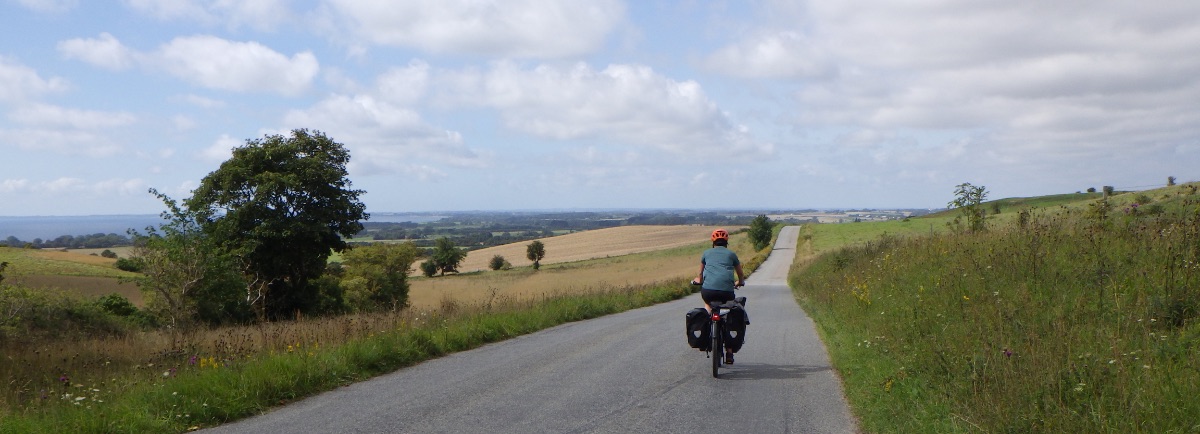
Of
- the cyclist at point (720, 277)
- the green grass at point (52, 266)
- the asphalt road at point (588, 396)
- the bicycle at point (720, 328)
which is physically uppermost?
the cyclist at point (720, 277)

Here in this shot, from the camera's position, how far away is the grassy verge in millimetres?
6504

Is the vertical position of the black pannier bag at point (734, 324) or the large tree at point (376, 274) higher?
the black pannier bag at point (734, 324)

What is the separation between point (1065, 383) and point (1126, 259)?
14.6ft

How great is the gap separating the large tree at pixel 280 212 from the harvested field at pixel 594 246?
182 feet

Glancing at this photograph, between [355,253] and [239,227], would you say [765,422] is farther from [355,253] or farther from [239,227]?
[355,253]

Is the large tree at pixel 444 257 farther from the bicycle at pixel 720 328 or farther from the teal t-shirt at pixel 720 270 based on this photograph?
the bicycle at pixel 720 328

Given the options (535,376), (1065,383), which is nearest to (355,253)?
(535,376)

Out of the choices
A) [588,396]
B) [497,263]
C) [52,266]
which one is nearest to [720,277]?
[588,396]

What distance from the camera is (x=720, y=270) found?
9.69 m

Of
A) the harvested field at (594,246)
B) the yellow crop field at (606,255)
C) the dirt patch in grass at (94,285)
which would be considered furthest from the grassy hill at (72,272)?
the harvested field at (594,246)

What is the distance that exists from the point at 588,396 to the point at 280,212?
33556mm

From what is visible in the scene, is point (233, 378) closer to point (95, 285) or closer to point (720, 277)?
point (720, 277)

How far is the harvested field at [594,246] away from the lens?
339 feet

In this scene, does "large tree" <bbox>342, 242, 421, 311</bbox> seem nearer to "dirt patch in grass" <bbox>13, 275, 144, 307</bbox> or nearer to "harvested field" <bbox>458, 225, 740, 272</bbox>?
"dirt patch in grass" <bbox>13, 275, 144, 307</bbox>
